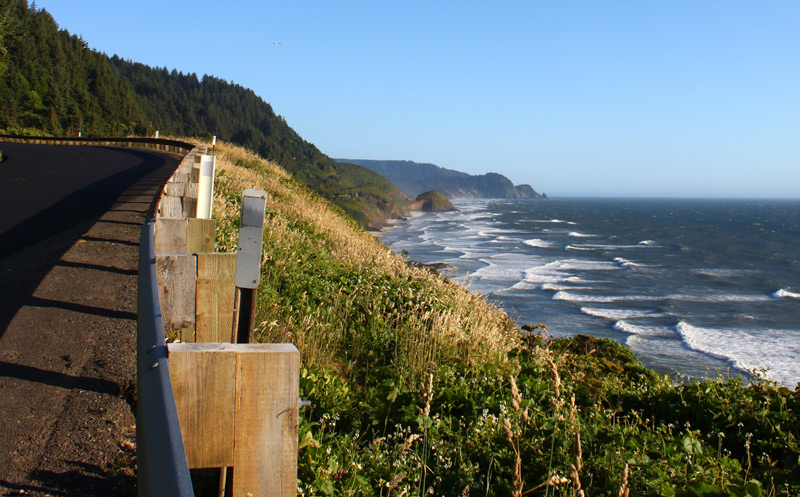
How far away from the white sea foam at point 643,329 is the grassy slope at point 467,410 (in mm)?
16504

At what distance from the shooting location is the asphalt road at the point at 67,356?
9.00 ft

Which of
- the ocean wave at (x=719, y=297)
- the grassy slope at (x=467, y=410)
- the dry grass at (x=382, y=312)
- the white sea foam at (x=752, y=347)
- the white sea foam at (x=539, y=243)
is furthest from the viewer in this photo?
the white sea foam at (x=539, y=243)

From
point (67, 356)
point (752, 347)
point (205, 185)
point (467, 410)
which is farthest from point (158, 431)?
point (752, 347)

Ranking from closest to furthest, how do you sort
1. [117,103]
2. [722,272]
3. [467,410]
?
1. [467,410]
2. [722,272]
3. [117,103]

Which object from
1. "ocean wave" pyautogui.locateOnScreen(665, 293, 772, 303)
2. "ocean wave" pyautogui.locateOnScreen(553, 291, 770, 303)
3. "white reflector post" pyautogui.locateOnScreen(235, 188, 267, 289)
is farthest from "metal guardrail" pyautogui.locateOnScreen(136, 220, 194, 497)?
"ocean wave" pyautogui.locateOnScreen(665, 293, 772, 303)

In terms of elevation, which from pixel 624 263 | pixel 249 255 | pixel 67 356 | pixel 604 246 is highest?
pixel 249 255

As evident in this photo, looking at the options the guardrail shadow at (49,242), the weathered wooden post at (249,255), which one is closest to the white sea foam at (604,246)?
the guardrail shadow at (49,242)

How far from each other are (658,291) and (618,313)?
29.1ft

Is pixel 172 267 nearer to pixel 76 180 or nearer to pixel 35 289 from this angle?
pixel 35 289

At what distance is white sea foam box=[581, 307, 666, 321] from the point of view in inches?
1098

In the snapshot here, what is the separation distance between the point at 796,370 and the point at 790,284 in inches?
1012

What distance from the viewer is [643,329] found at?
84.0 ft

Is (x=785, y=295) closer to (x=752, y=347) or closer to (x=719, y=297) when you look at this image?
(x=719, y=297)

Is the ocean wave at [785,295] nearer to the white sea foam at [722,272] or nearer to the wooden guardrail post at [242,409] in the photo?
the white sea foam at [722,272]
